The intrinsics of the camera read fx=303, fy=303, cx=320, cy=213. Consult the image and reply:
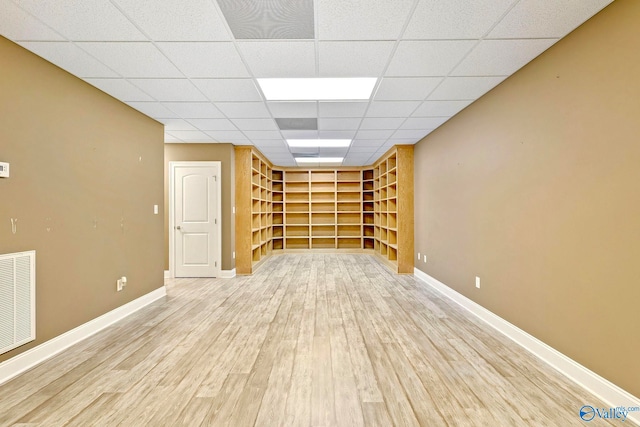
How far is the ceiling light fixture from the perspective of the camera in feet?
18.1

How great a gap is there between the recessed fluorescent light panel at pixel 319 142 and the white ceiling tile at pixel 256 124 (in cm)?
93

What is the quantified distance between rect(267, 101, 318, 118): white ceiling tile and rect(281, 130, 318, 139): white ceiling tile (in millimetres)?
775

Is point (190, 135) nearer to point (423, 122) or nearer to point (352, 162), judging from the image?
point (423, 122)

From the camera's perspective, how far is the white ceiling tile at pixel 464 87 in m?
3.00

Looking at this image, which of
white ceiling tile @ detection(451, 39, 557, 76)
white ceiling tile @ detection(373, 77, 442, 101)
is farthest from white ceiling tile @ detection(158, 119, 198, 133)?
white ceiling tile @ detection(451, 39, 557, 76)

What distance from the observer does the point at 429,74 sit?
113 inches

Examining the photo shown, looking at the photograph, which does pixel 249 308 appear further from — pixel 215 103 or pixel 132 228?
pixel 215 103

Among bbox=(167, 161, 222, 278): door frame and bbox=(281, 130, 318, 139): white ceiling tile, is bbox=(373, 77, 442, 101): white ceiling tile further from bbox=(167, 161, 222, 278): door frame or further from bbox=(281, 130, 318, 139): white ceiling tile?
bbox=(167, 161, 222, 278): door frame

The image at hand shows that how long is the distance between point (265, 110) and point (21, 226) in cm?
262

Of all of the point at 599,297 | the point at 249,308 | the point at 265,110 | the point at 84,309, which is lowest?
the point at 249,308

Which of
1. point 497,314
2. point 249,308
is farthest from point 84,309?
point 497,314

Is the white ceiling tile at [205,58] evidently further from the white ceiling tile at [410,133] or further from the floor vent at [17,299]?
the white ceiling tile at [410,133]

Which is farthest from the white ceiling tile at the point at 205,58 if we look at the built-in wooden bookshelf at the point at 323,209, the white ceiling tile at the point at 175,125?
the built-in wooden bookshelf at the point at 323,209

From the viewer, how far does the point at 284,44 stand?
2.37m
